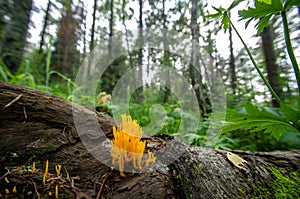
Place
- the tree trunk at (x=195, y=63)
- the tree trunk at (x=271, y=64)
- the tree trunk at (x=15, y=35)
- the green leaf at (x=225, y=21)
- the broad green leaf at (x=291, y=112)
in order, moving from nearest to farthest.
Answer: the broad green leaf at (x=291, y=112) → the green leaf at (x=225, y=21) → the tree trunk at (x=195, y=63) → the tree trunk at (x=15, y=35) → the tree trunk at (x=271, y=64)

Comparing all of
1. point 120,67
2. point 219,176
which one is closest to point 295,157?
point 219,176

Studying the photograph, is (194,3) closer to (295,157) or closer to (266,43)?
(266,43)

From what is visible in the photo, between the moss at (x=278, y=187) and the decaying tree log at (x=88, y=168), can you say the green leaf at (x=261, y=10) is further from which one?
the moss at (x=278, y=187)

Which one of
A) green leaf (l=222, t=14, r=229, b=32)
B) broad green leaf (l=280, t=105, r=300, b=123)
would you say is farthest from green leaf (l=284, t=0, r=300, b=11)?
broad green leaf (l=280, t=105, r=300, b=123)

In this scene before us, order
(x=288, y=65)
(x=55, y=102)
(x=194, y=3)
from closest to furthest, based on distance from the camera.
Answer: (x=55, y=102) → (x=194, y=3) → (x=288, y=65)

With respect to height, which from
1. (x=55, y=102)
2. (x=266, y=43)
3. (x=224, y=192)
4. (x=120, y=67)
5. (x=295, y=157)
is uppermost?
(x=266, y=43)

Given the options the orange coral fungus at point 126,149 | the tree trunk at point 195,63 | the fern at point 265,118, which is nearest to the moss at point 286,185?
the fern at point 265,118

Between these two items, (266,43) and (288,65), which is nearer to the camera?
(266,43)

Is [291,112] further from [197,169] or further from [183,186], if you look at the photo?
[183,186]

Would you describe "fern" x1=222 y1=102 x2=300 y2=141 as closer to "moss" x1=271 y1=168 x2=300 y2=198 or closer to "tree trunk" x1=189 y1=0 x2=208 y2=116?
"moss" x1=271 y1=168 x2=300 y2=198
